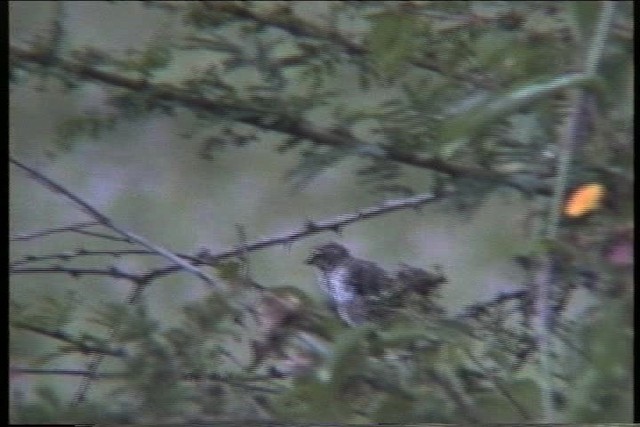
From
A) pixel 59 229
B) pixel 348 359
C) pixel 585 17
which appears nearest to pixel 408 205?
pixel 348 359

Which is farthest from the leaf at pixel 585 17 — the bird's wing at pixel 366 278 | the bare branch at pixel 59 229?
the bare branch at pixel 59 229

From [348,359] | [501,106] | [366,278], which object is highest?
[501,106]

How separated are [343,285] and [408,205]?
0.15 m

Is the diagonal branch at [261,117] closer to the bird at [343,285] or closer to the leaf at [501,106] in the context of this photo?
the leaf at [501,106]

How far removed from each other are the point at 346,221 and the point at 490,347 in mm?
268

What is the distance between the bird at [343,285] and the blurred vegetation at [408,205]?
21 millimetres

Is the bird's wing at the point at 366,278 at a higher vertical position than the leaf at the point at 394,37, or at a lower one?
lower

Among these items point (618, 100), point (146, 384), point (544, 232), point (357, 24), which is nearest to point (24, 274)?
point (146, 384)

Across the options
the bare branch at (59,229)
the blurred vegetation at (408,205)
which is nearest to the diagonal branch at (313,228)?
the blurred vegetation at (408,205)

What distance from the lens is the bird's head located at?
1.14m

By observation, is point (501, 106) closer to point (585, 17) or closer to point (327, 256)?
point (585, 17)

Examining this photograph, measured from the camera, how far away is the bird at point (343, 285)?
114 cm

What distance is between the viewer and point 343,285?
45.0 inches

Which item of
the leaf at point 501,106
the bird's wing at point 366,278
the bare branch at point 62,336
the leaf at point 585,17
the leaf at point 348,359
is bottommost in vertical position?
the leaf at point 348,359
